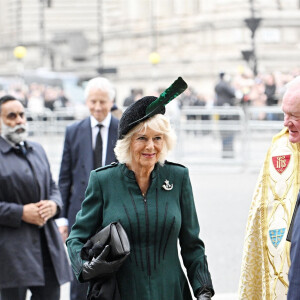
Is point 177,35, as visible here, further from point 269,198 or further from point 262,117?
point 269,198

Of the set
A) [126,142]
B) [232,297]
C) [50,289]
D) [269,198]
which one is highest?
[126,142]

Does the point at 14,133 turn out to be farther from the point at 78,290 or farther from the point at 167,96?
the point at 167,96

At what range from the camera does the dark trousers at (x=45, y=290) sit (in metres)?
6.36

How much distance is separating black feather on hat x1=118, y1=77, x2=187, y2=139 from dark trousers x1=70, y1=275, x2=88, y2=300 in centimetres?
221

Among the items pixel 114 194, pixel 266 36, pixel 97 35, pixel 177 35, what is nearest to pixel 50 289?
pixel 114 194

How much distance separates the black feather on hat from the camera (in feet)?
14.8

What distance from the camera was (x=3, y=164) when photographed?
6355 mm

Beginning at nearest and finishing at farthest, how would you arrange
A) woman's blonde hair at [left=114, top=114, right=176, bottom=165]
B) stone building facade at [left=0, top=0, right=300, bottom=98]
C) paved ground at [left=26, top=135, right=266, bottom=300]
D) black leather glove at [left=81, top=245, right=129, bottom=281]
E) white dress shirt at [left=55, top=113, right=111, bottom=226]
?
black leather glove at [left=81, top=245, right=129, bottom=281] < woman's blonde hair at [left=114, top=114, right=176, bottom=165] < white dress shirt at [left=55, top=113, right=111, bottom=226] < paved ground at [left=26, top=135, right=266, bottom=300] < stone building facade at [left=0, top=0, right=300, bottom=98]

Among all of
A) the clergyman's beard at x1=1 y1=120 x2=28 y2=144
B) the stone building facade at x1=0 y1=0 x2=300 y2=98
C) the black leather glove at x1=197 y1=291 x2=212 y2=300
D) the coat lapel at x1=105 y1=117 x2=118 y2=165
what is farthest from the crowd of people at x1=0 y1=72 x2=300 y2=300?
the stone building facade at x1=0 y1=0 x2=300 y2=98

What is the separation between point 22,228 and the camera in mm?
6336

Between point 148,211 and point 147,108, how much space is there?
0.51m

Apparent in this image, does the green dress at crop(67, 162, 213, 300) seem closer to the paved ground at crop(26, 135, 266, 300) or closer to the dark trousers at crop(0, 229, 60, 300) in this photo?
the dark trousers at crop(0, 229, 60, 300)

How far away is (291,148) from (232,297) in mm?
3510

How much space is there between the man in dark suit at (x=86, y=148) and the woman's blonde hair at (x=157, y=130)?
2.38 metres
